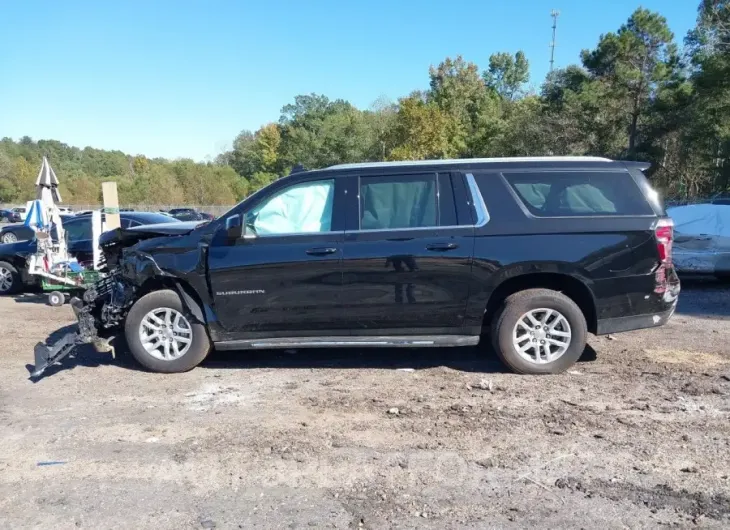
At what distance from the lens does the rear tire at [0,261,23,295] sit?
11.4m

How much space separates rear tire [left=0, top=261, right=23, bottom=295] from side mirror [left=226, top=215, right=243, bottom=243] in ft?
24.8

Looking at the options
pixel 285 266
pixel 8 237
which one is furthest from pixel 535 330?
pixel 8 237

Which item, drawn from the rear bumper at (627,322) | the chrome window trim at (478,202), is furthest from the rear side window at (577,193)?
the rear bumper at (627,322)

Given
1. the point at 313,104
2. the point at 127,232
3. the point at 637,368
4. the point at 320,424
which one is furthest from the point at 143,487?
the point at 313,104

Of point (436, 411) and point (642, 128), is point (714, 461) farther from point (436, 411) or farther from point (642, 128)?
point (642, 128)

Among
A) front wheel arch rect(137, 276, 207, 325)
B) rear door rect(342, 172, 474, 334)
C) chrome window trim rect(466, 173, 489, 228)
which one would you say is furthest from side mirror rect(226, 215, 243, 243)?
chrome window trim rect(466, 173, 489, 228)

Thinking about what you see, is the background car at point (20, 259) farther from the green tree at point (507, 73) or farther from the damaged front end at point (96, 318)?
the green tree at point (507, 73)

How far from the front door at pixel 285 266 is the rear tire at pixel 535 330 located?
1505mm

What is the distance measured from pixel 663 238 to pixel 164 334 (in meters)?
4.72

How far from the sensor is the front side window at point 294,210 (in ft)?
19.2

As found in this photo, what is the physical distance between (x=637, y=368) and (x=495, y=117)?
4734 centimetres

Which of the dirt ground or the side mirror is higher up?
the side mirror

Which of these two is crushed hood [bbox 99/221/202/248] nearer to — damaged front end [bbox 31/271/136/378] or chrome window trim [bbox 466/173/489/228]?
damaged front end [bbox 31/271/136/378]

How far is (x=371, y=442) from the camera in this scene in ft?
14.5
